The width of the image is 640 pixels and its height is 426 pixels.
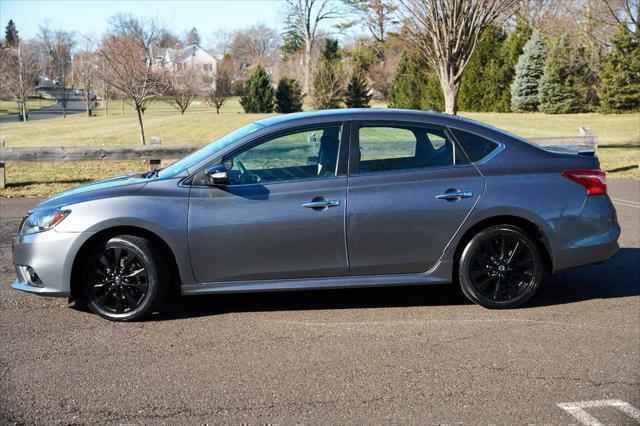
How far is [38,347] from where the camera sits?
4719 mm

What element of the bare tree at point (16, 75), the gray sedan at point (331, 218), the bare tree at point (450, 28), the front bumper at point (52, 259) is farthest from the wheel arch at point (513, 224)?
the bare tree at point (16, 75)

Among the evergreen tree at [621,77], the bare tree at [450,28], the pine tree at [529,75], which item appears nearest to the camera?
the bare tree at [450,28]

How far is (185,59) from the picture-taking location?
211 ft

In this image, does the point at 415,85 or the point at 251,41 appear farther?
the point at 251,41

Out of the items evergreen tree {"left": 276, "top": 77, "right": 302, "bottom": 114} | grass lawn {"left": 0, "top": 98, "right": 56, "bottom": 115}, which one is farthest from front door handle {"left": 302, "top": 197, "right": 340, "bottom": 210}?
grass lawn {"left": 0, "top": 98, "right": 56, "bottom": 115}

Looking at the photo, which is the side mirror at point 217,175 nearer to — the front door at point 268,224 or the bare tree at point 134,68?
the front door at point 268,224

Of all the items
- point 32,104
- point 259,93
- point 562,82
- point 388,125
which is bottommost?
point 388,125

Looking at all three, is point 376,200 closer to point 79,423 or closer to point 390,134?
point 390,134

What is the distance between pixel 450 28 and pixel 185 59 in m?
50.8

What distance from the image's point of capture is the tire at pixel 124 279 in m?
5.19

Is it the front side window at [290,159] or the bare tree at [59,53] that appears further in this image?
the bare tree at [59,53]

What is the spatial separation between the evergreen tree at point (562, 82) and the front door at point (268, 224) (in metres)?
38.3

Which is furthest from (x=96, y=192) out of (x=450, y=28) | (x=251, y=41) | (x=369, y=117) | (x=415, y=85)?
(x=251, y=41)

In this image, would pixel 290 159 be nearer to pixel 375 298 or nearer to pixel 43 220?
pixel 375 298
